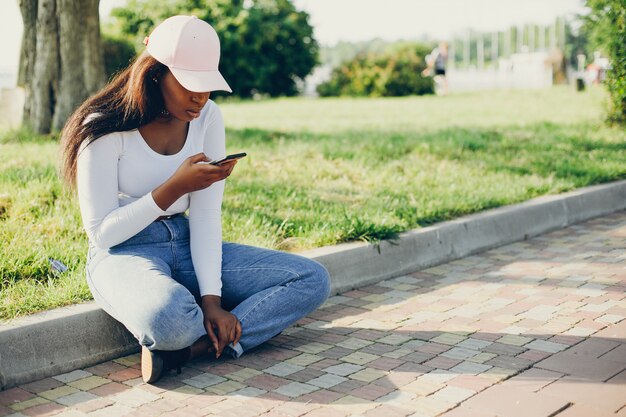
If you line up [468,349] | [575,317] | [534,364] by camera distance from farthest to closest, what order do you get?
1. [575,317]
2. [468,349]
3. [534,364]

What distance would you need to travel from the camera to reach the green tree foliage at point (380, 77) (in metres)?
22.4

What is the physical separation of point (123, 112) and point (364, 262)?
6.41ft

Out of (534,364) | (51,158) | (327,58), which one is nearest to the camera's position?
(534,364)

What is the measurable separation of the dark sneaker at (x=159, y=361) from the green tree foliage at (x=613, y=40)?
8072 mm

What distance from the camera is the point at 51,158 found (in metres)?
6.77

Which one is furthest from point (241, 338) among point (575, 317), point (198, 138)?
point (575, 317)

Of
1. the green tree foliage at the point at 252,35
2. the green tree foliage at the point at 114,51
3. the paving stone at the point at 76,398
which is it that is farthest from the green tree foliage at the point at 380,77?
the paving stone at the point at 76,398

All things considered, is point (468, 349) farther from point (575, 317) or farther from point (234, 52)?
point (234, 52)

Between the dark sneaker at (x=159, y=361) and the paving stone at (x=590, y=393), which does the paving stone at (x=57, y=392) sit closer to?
the dark sneaker at (x=159, y=361)

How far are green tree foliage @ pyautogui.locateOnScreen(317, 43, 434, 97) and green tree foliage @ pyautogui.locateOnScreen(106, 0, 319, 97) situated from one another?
1.16 m

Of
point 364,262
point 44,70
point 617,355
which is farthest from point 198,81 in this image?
point 44,70

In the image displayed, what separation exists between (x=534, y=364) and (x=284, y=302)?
114cm

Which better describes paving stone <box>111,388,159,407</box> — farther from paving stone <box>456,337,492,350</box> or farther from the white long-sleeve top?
paving stone <box>456,337,492,350</box>

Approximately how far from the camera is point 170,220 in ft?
12.5
